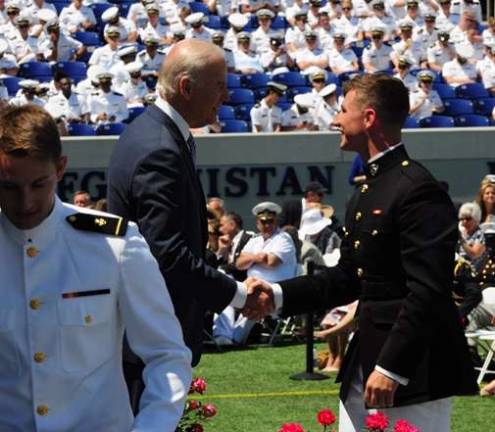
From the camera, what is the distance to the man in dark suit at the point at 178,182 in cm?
457

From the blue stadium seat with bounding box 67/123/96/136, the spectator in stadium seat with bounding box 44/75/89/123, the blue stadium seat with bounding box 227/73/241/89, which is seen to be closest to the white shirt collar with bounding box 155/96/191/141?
the spectator in stadium seat with bounding box 44/75/89/123

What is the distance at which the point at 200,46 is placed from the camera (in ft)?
15.9

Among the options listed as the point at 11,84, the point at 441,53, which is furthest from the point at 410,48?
the point at 11,84

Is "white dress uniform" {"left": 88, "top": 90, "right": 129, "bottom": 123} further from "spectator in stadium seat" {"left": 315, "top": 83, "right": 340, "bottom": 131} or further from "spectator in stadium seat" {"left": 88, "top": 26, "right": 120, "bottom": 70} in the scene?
"spectator in stadium seat" {"left": 315, "top": 83, "right": 340, "bottom": 131}

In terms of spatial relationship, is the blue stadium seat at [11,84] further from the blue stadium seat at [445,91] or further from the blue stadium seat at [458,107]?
the blue stadium seat at [445,91]

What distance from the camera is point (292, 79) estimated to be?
21750 mm

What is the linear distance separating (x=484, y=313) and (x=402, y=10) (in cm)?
1471

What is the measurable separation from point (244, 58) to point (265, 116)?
8.66 feet

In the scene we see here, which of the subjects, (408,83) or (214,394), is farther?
(408,83)

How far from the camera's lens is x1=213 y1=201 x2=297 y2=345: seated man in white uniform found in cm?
1355

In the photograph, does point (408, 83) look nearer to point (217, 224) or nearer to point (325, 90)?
point (325, 90)

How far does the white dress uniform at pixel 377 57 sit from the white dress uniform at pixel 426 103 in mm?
1517

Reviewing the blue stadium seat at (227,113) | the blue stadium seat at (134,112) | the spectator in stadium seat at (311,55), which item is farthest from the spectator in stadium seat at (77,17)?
the spectator in stadium seat at (311,55)

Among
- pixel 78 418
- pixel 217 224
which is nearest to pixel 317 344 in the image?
pixel 217 224
